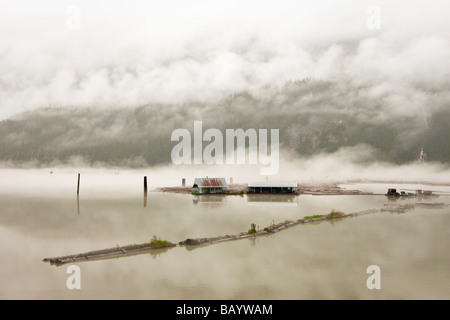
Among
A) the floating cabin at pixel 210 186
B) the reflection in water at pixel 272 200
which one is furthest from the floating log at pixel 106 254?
the floating cabin at pixel 210 186

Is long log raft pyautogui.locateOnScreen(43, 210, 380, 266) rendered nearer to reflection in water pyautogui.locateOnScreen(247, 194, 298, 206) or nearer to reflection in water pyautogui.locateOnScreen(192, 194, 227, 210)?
reflection in water pyautogui.locateOnScreen(192, 194, 227, 210)

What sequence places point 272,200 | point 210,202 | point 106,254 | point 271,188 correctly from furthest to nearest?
point 271,188 → point 272,200 → point 210,202 → point 106,254

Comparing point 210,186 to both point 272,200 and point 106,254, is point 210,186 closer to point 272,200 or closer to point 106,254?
point 272,200

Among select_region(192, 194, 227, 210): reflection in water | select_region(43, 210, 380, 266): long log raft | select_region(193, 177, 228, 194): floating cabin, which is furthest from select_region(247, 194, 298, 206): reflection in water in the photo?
select_region(43, 210, 380, 266): long log raft

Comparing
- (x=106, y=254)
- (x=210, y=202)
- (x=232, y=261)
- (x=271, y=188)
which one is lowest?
(x=232, y=261)

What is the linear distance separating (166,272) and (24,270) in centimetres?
769

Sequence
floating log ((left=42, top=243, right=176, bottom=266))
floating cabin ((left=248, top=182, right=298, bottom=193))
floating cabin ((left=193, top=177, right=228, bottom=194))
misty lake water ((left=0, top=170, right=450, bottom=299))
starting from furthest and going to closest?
floating cabin ((left=248, top=182, right=298, bottom=193)) < floating cabin ((left=193, top=177, right=228, bottom=194)) < floating log ((left=42, top=243, right=176, bottom=266)) < misty lake water ((left=0, top=170, right=450, bottom=299))

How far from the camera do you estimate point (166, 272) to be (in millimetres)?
20266

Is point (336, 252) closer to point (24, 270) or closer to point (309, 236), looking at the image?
point (309, 236)

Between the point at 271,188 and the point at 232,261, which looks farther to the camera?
the point at 271,188

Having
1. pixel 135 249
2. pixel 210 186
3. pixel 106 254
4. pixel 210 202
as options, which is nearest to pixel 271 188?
pixel 210 186
